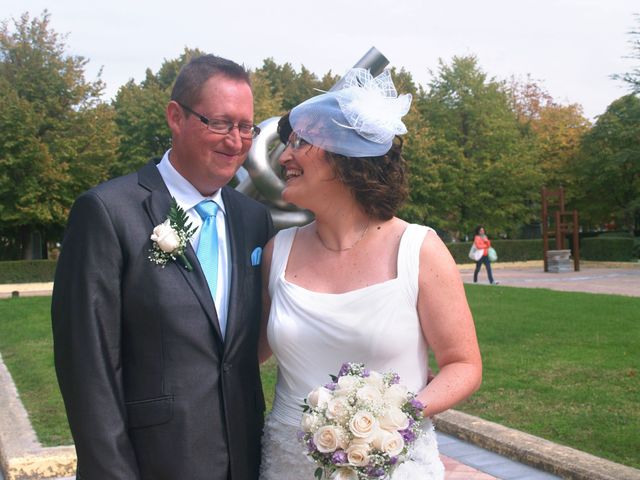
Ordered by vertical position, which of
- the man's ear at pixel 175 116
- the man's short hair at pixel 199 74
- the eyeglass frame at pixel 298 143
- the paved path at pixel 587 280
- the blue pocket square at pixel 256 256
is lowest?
the paved path at pixel 587 280

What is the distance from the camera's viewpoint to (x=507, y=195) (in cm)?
4144

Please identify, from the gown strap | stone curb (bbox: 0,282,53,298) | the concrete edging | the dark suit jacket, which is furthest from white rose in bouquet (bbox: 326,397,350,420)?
stone curb (bbox: 0,282,53,298)

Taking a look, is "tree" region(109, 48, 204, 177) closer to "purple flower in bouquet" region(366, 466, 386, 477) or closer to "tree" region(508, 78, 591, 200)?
"tree" region(508, 78, 591, 200)

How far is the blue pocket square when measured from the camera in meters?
3.02

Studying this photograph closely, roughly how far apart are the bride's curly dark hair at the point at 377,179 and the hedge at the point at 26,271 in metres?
28.4

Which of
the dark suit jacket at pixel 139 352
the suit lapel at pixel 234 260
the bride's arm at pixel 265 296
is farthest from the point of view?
the bride's arm at pixel 265 296

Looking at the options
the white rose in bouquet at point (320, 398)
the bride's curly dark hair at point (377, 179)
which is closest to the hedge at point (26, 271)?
the bride's curly dark hair at point (377, 179)

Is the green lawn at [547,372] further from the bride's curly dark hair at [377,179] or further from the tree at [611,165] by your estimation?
the tree at [611,165]

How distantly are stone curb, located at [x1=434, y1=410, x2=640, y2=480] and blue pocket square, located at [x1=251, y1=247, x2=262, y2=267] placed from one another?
3302mm

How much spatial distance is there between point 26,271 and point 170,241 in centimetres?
2916

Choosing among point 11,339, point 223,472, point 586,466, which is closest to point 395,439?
point 223,472

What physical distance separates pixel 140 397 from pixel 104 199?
0.73m

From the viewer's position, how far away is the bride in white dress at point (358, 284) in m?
2.70

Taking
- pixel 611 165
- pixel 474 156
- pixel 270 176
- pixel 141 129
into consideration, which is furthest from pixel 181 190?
pixel 474 156
